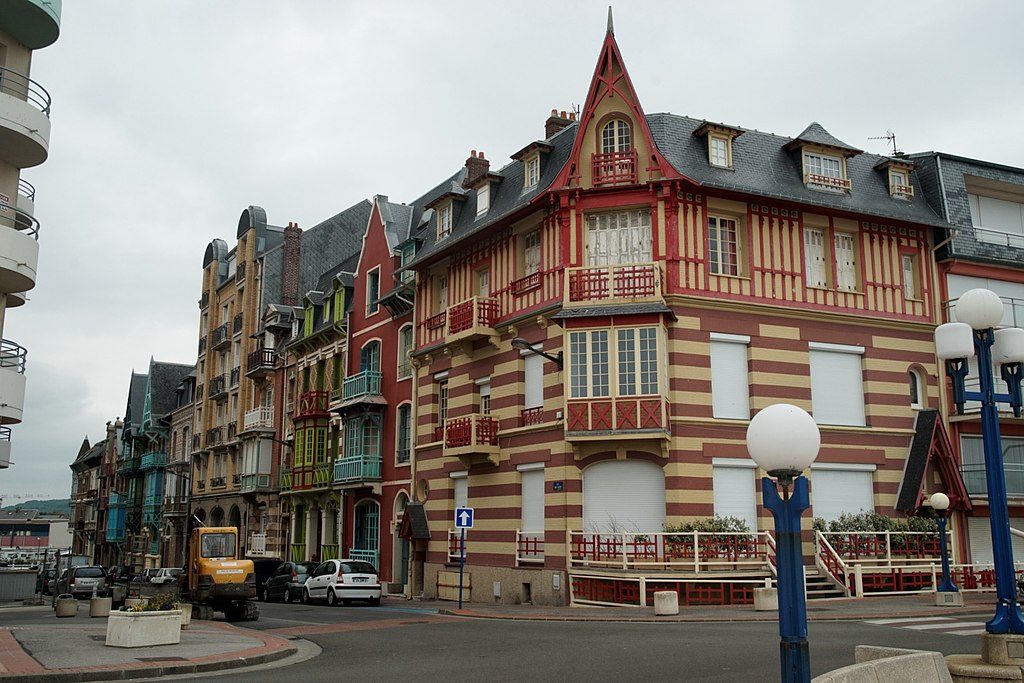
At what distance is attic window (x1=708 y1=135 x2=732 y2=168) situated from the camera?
25266mm

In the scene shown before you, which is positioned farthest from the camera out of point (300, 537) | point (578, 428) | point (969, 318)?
point (300, 537)

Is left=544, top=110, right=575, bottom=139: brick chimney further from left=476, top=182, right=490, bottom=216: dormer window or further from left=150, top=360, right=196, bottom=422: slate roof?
left=150, top=360, right=196, bottom=422: slate roof

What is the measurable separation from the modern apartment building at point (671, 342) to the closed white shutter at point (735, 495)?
5 centimetres

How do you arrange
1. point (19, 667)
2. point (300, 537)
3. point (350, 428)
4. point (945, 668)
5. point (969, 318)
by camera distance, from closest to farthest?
point (945, 668) → point (969, 318) → point (19, 667) → point (350, 428) → point (300, 537)

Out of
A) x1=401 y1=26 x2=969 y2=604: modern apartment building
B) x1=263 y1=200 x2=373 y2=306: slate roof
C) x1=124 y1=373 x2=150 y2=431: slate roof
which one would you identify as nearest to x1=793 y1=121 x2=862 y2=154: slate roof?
x1=401 y1=26 x2=969 y2=604: modern apartment building

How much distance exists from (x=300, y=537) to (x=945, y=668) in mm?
36346

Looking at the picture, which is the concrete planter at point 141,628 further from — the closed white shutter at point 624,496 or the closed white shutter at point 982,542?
the closed white shutter at point 982,542

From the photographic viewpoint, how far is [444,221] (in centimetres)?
3138

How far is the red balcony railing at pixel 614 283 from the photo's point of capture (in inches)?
926

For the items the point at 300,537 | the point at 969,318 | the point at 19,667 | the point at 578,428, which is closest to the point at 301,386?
the point at 300,537

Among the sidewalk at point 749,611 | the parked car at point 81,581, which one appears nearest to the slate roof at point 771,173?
the sidewalk at point 749,611

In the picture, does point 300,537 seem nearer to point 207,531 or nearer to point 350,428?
point 350,428

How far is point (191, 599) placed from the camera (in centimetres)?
2311

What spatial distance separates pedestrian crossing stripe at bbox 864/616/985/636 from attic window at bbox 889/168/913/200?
1363cm
